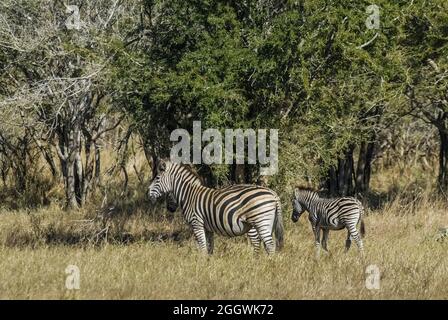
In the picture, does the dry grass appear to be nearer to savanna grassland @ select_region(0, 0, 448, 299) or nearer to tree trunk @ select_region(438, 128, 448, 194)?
savanna grassland @ select_region(0, 0, 448, 299)

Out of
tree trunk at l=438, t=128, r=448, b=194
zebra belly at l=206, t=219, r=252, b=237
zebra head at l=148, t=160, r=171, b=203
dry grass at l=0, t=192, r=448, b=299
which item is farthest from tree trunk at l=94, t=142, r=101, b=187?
tree trunk at l=438, t=128, r=448, b=194

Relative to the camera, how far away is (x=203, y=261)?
11570 mm

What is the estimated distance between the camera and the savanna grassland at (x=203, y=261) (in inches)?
386

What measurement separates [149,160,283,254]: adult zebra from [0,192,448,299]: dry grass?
0.35m

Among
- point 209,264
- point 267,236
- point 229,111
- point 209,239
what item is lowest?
point 209,264

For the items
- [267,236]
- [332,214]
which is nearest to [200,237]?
[267,236]

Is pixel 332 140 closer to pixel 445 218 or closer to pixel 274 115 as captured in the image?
pixel 274 115

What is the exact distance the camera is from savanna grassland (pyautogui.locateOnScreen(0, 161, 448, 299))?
9.81 metres

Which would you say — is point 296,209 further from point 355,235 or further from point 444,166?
point 444,166

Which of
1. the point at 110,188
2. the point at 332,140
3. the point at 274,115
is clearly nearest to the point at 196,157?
the point at 274,115

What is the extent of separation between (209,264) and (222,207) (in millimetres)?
1270

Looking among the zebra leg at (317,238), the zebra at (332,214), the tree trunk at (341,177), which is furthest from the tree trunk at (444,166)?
the zebra leg at (317,238)

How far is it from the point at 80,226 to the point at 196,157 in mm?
2986

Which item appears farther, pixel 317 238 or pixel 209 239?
pixel 317 238
